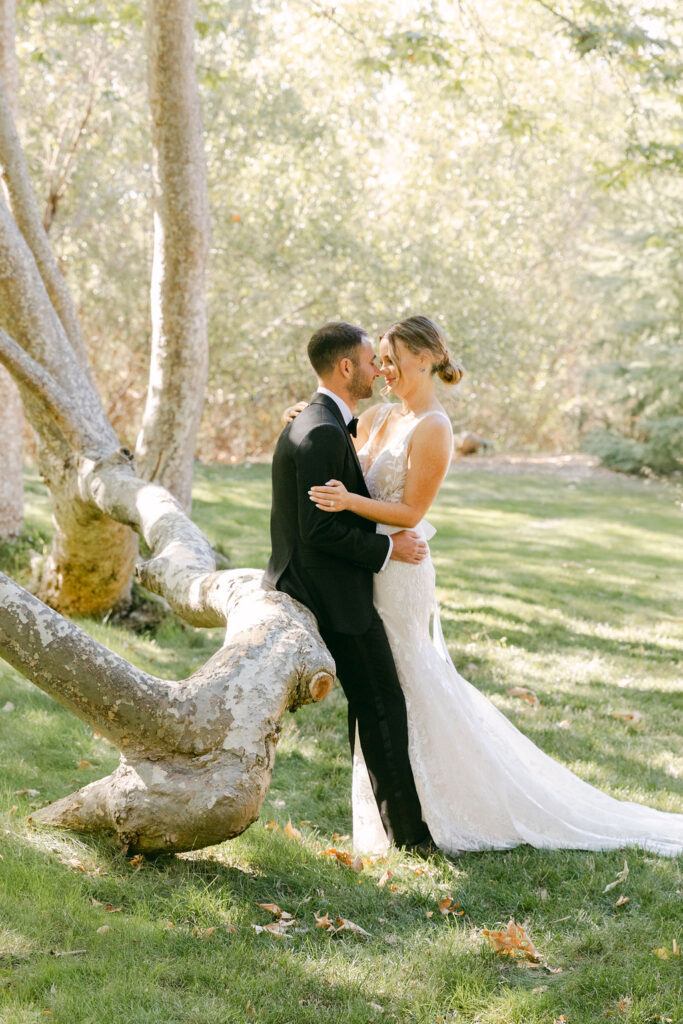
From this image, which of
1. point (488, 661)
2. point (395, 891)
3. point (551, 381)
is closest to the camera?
point (395, 891)

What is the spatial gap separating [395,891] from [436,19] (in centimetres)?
833

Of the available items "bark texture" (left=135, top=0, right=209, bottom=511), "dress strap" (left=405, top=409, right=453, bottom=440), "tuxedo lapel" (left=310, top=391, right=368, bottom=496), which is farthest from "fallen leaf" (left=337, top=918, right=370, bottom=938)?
"bark texture" (left=135, top=0, right=209, bottom=511)

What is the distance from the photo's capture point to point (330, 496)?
12.1 ft

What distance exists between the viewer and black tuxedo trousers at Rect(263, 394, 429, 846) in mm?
3742

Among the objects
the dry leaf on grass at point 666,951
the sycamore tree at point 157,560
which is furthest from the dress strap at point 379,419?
the dry leaf on grass at point 666,951

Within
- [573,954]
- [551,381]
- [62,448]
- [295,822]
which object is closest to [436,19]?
[62,448]

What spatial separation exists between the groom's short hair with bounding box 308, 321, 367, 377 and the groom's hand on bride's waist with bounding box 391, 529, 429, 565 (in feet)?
2.57

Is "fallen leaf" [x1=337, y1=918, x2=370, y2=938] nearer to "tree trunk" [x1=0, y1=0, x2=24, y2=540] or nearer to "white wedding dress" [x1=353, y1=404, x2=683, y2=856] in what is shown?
"white wedding dress" [x1=353, y1=404, x2=683, y2=856]

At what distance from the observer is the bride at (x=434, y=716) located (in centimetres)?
400

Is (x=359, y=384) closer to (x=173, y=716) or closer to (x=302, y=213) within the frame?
(x=173, y=716)

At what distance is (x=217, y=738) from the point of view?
9.84ft

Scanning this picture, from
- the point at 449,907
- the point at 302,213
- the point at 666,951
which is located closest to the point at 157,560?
the point at 449,907

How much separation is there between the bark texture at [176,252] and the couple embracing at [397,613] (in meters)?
2.59

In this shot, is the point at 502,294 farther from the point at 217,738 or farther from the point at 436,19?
the point at 217,738
